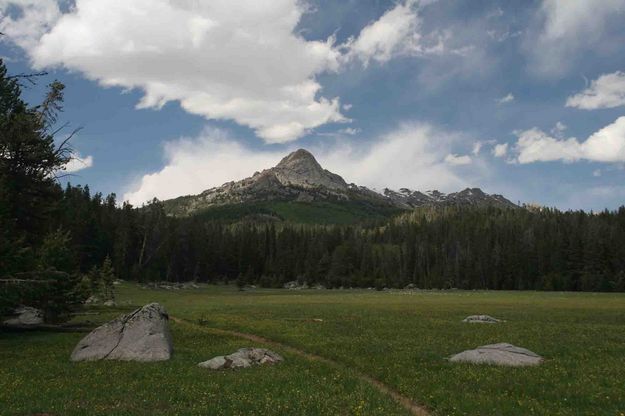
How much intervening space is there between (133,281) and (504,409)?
14530 centimetres

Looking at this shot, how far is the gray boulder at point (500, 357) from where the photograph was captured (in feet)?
81.9

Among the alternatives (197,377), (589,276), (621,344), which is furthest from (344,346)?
(589,276)

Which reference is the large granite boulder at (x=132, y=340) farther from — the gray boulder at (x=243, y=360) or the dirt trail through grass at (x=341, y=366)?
the dirt trail through grass at (x=341, y=366)

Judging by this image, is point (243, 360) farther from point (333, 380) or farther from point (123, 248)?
point (123, 248)

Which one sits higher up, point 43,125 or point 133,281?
point 43,125

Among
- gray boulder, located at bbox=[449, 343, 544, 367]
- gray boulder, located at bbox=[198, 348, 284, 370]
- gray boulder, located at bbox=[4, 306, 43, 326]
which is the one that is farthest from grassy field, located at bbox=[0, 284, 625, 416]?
gray boulder, located at bbox=[4, 306, 43, 326]

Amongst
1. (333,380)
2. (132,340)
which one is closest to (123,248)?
(132,340)

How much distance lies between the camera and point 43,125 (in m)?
39.0

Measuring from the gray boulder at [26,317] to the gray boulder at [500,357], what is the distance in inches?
1515

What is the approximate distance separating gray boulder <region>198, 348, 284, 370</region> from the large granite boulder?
12.8 ft

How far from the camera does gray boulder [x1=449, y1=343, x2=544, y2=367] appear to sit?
982 inches

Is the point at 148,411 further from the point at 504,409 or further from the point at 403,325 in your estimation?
the point at 403,325

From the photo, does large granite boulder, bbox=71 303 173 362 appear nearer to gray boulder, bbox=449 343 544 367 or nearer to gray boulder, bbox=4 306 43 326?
gray boulder, bbox=449 343 544 367

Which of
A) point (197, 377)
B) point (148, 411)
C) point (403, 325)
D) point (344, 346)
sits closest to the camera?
point (148, 411)
